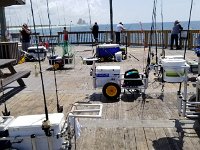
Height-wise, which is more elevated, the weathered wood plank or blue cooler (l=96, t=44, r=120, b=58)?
blue cooler (l=96, t=44, r=120, b=58)

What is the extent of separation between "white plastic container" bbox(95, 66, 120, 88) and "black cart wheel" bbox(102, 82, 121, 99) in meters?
0.20

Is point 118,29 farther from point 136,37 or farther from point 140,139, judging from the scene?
point 140,139

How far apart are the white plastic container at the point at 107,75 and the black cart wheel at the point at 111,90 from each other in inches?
7.9

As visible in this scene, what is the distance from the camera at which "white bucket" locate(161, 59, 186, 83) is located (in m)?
6.50

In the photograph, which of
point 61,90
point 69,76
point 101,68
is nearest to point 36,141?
point 101,68

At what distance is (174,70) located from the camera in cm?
652

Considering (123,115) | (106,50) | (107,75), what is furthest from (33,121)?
(106,50)

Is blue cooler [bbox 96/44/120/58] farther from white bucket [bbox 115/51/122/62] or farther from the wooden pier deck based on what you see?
the wooden pier deck

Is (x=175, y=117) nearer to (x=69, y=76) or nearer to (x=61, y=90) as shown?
(x=61, y=90)

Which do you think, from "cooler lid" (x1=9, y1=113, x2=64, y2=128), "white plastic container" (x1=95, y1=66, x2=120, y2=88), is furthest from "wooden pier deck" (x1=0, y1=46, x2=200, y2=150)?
"cooler lid" (x1=9, y1=113, x2=64, y2=128)

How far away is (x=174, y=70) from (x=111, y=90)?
2085 mm

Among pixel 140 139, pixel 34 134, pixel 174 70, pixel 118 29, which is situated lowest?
pixel 140 139

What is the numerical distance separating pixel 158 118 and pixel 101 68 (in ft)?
7.49

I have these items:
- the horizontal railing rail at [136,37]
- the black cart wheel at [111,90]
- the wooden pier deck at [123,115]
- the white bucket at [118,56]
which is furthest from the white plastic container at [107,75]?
the horizontal railing rail at [136,37]
